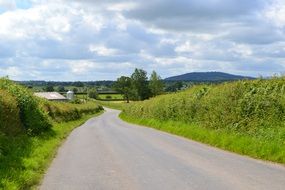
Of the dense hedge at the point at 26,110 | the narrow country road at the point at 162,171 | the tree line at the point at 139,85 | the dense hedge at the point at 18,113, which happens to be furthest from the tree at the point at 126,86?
the narrow country road at the point at 162,171

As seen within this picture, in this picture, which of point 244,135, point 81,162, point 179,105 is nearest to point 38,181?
point 81,162

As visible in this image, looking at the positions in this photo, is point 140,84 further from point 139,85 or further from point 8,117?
point 8,117

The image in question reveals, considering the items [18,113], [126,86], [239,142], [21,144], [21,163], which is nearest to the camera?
[21,163]

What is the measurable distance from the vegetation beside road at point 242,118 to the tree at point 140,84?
150244mm

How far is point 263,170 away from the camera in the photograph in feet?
44.2

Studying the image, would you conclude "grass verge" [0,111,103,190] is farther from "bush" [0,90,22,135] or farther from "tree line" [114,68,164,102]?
"tree line" [114,68,164,102]

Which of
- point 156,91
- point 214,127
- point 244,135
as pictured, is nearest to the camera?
point 244,135

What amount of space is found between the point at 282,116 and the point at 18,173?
1054 cm

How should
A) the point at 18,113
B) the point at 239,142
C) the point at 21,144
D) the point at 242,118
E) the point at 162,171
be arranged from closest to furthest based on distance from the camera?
1. the point at 162,171
2. the point at 239,142
3. the point at 21,144
4. the point at 242,118
5. the point at 18,113

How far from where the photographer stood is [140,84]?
7362 inches

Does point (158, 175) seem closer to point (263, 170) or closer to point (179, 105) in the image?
point (263, 170)

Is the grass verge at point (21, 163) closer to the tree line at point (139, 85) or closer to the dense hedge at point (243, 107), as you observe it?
the dense hedge at point (243, 107)

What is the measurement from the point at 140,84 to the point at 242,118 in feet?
542

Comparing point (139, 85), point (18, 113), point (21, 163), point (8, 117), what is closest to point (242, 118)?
point (8, 117)
